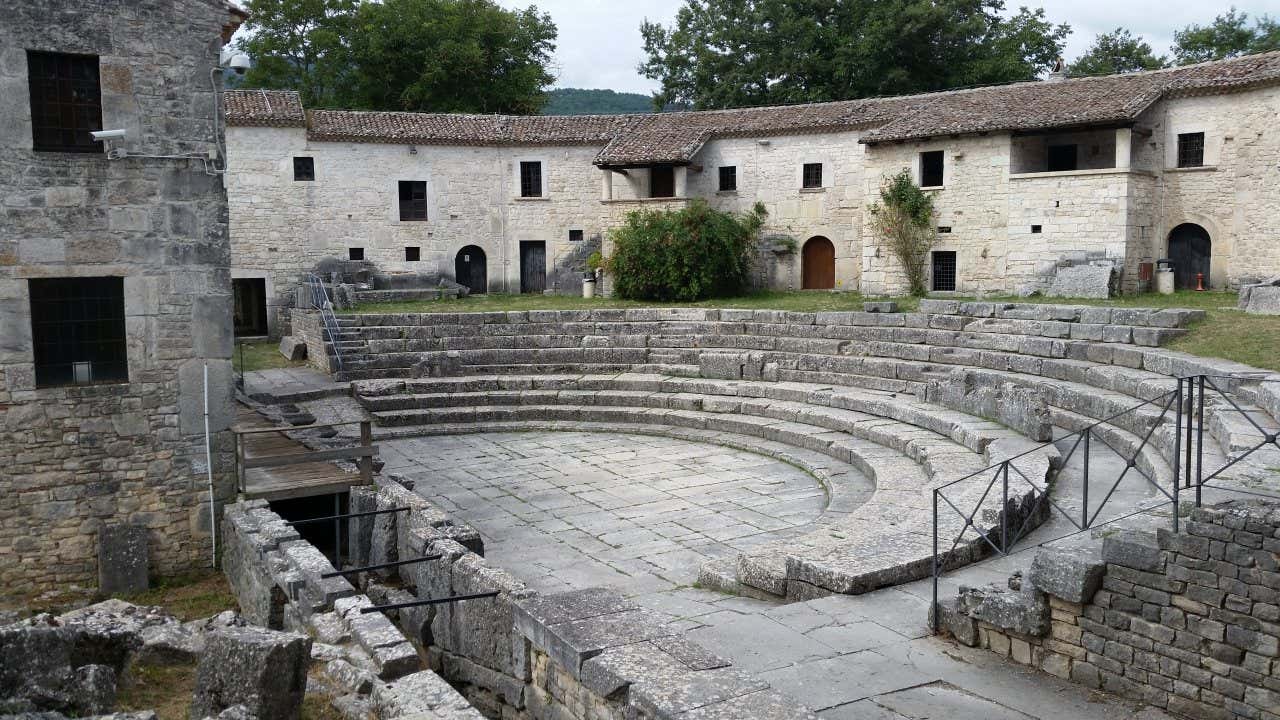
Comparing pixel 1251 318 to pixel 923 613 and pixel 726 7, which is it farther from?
pixel 726 7

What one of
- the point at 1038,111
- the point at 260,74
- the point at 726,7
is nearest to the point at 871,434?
the point at 1038,111

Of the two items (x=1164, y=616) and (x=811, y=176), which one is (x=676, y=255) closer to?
(x=811, y=176)

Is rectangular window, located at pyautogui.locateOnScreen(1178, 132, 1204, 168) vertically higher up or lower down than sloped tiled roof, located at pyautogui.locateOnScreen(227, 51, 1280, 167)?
lower down

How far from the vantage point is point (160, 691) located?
739 centimetres

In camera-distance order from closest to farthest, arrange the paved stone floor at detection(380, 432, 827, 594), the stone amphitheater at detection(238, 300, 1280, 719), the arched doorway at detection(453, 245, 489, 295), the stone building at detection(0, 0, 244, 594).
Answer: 1. the stone amphitheater at detection(238, 300, 1280, 719)
2. the paved stone floor at detection(380, 432, 827, 594)
3. the stone building at detection(0, 0, 244, 594)
4. the arched doorway at detection(453, 245, 489, 295)

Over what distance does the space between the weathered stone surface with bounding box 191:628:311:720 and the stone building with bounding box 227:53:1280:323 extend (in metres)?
21.6

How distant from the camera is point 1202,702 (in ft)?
20.6

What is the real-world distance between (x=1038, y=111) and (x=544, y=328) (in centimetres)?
1330

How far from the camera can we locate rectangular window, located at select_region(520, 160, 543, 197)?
30.6 meters

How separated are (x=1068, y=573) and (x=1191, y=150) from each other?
20.5 m

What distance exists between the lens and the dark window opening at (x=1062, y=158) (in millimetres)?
24891

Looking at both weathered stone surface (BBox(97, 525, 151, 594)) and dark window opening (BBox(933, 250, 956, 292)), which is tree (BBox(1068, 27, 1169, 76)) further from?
weathered stone surface (BBox(97, 525, 151, 594))

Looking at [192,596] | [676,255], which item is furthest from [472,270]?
[192,596]

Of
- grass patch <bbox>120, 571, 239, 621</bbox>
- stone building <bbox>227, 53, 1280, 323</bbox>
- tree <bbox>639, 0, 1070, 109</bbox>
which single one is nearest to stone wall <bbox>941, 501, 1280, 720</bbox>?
grass patch <bbox>120, 571, 239, 621</bbox>
